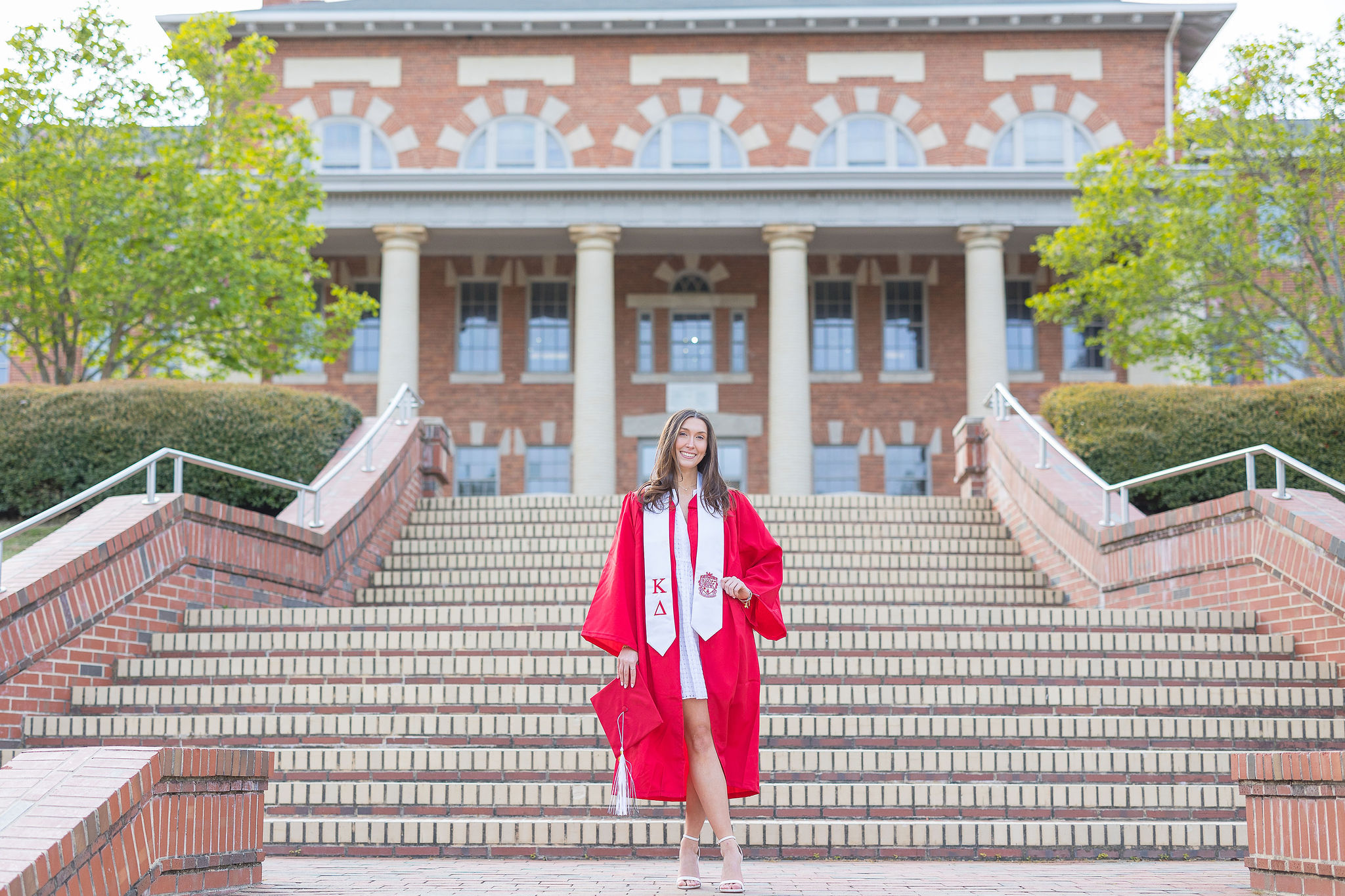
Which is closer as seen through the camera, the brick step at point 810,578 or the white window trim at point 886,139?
the brick step at point 810,578

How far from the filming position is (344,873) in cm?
574

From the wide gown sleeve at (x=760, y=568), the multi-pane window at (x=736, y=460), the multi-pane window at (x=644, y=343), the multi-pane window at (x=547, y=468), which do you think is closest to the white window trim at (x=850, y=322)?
the multi-pane window at (x=736, y=460)

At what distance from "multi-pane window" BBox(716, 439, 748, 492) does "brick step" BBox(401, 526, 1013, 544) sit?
568 inches

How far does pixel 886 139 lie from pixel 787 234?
4069 millimetres

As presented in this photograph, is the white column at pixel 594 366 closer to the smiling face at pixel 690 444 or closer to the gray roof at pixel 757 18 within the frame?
the gray roof at pixel 757 18

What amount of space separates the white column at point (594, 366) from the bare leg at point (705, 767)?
18811 millimetres

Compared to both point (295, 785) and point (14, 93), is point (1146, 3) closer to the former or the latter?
point (14, 93)

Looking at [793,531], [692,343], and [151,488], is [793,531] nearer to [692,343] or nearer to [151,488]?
[151,488]

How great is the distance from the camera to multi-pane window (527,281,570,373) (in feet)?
93.5

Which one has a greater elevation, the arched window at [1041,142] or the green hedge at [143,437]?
the arched window at [1041,142]

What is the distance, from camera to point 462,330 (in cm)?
2852

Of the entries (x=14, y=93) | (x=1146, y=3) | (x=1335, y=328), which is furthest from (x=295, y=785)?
(x=1146, y=3)

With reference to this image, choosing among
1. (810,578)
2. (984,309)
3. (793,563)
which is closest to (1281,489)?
(810,578)

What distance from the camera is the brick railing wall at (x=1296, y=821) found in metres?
4.90
